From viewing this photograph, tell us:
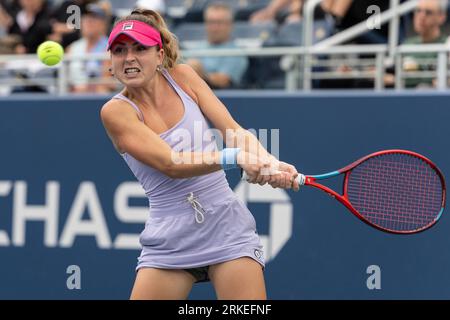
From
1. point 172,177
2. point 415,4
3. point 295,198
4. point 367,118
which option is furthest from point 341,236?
point 172,177

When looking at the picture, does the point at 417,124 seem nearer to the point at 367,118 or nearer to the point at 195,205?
the point at 367,118

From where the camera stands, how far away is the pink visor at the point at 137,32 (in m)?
4.32

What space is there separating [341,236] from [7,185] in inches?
101

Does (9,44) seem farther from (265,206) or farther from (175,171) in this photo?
(175,171)

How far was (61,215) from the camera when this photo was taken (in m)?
A: 7.14

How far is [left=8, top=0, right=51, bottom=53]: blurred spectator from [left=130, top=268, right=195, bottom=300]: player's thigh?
4852mm

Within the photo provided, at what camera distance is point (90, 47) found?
27.5 feet

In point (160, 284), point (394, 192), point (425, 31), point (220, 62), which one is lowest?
point (160, 284)

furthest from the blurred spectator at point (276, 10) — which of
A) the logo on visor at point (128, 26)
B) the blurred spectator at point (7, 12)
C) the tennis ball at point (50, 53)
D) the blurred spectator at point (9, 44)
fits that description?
the logo on visor at point (128, 26)

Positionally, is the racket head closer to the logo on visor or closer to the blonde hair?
the blonde hair

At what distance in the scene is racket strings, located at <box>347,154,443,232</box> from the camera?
17.7 feet

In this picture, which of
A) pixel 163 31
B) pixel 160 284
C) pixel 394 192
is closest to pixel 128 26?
pixel 163 31

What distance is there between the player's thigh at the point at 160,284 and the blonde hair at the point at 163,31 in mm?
973

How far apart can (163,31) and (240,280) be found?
3.96 ft
